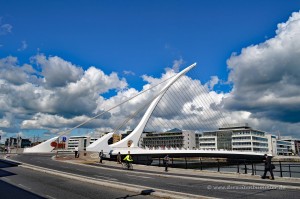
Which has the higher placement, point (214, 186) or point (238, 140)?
point (238, 140)

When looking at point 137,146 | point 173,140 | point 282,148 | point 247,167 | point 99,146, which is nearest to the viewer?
point 99,146

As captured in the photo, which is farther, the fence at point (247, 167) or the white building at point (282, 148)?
the white building at point (282, 148)

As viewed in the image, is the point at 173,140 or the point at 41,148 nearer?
the point at 41,148

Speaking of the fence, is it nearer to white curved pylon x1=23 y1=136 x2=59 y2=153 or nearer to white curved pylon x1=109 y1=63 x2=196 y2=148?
white curved pylon x1=109 y1=63 x2=196 y2=148

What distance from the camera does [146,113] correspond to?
74250 mm

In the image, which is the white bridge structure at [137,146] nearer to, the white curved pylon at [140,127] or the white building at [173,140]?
the white curved pylon at [140,127]

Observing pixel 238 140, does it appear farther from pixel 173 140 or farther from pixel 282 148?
pixel 282 148

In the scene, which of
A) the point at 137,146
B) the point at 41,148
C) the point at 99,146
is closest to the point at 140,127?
the point at 137,146

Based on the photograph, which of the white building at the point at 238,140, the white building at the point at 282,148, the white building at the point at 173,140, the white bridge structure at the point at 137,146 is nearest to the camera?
the white bridge structure at the point at 137,146

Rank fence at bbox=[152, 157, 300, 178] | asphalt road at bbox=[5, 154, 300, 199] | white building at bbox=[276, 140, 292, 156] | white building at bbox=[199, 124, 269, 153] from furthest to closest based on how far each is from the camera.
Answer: white building at bbox=[276, 140, 292, 156] → white building at bbox=[199, 124, 269, 153] → fence at bbox=[152, 157, 300, 178] → asphalt road at bbox=[5, 154, 300, 199]

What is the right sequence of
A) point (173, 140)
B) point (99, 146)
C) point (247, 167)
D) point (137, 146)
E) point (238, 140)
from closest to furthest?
point (99, 146) → point (137, 146) → point (247, 167) → point (238, 140) → point (173, 140)

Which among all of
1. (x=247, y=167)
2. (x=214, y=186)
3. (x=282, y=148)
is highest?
(x=282, y=148)

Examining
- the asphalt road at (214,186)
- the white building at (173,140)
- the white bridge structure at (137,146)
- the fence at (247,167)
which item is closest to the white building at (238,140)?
the white building at (173,140)

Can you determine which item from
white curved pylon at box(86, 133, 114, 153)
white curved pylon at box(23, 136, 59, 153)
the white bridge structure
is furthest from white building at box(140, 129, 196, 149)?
white curved pylon at box(86, 133, 114, 153)
